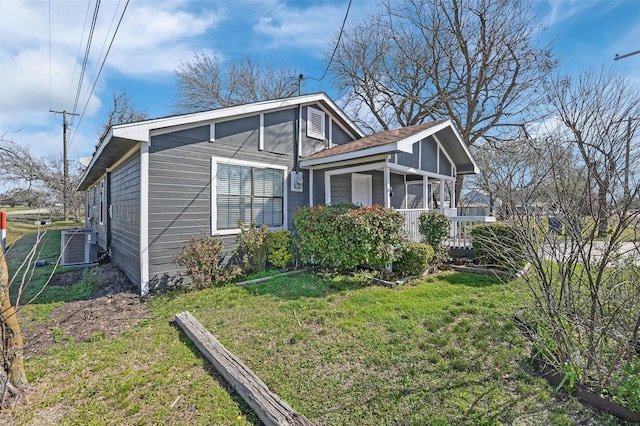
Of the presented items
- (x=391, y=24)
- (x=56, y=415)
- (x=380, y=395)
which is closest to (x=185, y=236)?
(x=56, y=415)

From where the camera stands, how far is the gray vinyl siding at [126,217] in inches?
233

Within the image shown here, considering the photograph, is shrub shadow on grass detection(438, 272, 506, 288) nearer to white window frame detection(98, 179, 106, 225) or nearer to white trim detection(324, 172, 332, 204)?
white trim detection(324, 172, 332, 204)

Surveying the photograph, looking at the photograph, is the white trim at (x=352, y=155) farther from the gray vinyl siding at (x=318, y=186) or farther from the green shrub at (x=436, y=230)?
the green shrub at (x=436, y=230)

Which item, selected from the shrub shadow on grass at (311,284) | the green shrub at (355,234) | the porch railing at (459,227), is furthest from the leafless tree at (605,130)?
the porch railing at (459,227)

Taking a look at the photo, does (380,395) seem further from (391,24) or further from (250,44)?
(391,24)

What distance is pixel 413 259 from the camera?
636 centimetres

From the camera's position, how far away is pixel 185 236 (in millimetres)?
5980

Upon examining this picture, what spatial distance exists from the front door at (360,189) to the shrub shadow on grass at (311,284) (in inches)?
138

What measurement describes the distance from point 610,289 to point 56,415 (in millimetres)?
4769

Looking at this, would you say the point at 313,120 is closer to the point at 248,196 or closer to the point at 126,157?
the point at 248,196

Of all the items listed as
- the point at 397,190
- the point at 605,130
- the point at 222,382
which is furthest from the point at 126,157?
the point at 397,190

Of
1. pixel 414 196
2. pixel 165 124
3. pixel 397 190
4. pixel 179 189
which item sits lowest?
pixel 179 189

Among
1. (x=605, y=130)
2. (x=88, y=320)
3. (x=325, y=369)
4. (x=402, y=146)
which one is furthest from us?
(x=402, y=146)

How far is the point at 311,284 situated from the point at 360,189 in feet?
15.8
